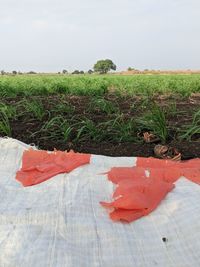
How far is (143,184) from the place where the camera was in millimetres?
2584

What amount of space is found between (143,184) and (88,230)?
515 mm

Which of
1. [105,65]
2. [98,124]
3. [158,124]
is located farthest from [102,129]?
[105,65]

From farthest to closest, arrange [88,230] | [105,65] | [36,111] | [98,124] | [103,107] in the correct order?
[105,65]
[103,107]
[36,111]
[98,124]
[88,230]

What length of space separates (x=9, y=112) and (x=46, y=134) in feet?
3.24

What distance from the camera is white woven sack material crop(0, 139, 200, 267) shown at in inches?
77.4

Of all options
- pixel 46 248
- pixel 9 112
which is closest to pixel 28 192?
pixel 46 248

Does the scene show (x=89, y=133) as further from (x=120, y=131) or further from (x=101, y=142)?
(x=120, y=131)

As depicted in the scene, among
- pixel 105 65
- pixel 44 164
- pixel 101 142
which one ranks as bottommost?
pixel 105 65

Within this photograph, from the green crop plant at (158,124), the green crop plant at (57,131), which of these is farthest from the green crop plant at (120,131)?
the green crop plant at (57,131)

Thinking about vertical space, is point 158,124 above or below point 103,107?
above

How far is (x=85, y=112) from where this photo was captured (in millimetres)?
5414

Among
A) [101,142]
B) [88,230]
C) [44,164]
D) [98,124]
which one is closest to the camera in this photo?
[88,230]

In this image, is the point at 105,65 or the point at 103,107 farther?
the point at 105,65

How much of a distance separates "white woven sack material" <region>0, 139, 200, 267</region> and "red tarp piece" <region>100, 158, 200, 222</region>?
4cm
